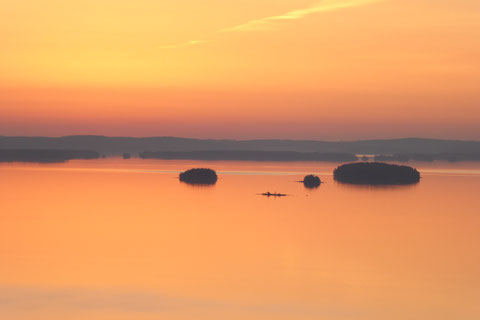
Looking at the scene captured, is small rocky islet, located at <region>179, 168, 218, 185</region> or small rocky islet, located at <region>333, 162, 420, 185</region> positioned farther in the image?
small rocky islet, located at <region>333, 162, 420, 185</region>

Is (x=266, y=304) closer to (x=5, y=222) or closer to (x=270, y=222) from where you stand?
(x=270, y=222)

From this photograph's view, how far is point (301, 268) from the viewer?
3012 centimetres

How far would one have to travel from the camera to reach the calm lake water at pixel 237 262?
23109mm

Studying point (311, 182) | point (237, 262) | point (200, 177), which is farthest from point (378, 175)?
point (237, 262)

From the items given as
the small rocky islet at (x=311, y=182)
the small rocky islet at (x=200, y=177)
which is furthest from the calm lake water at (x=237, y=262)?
the small rocky islet at (x=200, y=177)

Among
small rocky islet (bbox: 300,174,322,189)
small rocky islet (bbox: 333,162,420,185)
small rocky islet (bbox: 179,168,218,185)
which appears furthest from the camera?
small rocky islet (bbox: 333,162,420,185)

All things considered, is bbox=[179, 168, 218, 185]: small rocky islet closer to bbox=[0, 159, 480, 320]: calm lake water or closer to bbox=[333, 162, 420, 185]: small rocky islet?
bbox=[333, 162, 420, 185]: small rocky islet

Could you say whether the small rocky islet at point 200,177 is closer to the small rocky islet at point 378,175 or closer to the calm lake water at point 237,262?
the small rocky islet at point 378,175

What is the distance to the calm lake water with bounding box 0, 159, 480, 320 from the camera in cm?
2311

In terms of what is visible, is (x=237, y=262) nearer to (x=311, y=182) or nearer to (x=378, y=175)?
(x=311, y=182)

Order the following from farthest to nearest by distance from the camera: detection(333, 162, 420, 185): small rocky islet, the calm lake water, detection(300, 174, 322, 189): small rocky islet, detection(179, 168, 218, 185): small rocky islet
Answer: detection(333, 162, 420, 185): small rocky islet, detection(179, 168, 218, 185): small rocky islet, detection(300, 174, 322, 189): small rocky islet, the calm lake water

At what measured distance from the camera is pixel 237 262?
1241 inches

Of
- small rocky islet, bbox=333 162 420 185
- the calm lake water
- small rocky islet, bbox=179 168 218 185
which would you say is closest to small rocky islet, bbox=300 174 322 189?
small rocky islet, bbox=333 162 420 185

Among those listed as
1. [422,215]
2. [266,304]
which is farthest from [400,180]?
[266,304]
